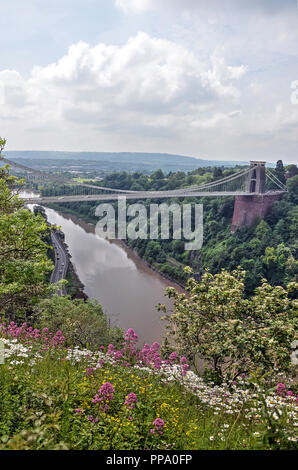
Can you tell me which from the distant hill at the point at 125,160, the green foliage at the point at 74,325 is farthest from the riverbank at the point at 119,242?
the distant hill at the point at 125,160

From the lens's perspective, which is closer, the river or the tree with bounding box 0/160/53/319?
the tree with bounding box 0/160/53/319

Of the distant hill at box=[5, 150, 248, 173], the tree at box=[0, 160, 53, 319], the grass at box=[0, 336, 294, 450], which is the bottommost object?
the grass at box=[0, 336, 294, 450]

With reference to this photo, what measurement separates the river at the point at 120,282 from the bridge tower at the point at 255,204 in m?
8.63

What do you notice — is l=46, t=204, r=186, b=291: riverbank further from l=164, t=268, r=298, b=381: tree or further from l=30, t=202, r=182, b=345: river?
l=164, t=268, r=298, b=381: tree

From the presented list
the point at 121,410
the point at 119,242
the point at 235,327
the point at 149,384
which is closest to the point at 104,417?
the point at 121,410

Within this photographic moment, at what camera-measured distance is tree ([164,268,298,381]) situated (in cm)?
397

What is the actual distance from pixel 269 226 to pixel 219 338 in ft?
68.3

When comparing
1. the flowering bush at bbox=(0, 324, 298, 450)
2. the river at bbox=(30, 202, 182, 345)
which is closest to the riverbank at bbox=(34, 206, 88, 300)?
the river at bbox=(30, 202, 182, 345)

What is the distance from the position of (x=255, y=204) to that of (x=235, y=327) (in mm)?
22884

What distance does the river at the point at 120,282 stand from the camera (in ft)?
45.9

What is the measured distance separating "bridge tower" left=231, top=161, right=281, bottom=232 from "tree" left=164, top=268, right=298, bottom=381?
20.7 meters

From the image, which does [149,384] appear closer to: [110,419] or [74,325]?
[110,419]

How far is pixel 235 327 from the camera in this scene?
4090 millimetres
